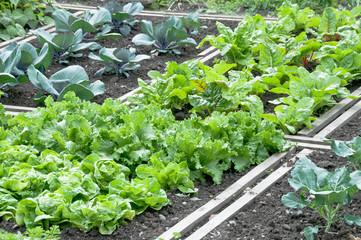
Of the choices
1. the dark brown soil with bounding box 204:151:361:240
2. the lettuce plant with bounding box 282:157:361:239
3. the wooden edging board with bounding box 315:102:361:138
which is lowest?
the wooden edging board with bounding box 315:102:361:138

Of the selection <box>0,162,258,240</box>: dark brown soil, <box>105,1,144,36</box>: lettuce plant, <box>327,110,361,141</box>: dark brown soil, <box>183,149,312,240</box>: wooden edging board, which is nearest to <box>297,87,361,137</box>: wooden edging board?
<box>327,110,361,141</box>: dark brown soil

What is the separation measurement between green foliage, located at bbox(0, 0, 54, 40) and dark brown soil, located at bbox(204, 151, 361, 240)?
4.82 meters

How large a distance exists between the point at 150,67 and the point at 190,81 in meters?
1.54

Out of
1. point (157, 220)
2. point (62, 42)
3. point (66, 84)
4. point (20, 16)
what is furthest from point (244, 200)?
point (20, 16)

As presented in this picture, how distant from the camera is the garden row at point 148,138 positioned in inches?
132

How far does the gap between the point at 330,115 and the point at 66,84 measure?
251cm

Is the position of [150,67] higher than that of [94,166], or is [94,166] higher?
[94,166]

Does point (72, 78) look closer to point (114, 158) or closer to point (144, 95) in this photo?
point (144, 95)

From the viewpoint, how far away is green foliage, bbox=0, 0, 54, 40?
23.8 feet

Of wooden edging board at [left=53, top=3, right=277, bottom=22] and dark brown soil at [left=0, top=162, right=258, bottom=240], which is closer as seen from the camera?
dark brown soil at [left=0, top=162, right=258, bottom=240]

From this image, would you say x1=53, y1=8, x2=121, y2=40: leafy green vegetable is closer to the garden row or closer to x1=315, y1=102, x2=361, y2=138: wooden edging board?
the garden row

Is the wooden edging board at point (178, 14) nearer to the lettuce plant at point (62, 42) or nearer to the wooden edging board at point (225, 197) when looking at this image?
the lettuce plant at point (62, 42)

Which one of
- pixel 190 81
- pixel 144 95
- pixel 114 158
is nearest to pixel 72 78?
pixel 144 95

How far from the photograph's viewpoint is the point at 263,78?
17.4 ft
